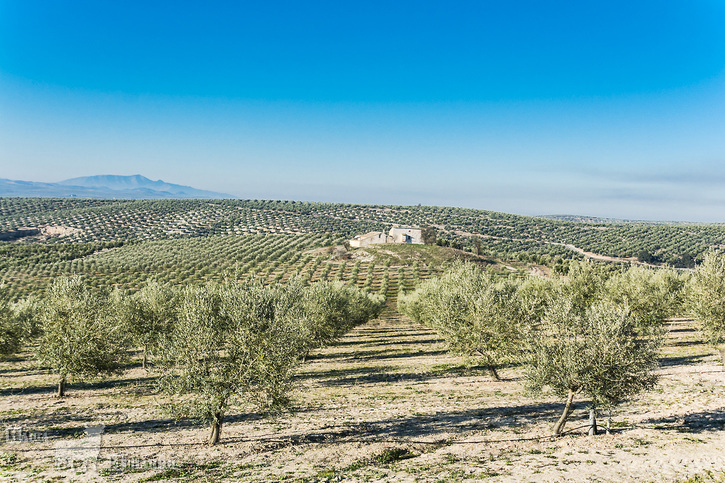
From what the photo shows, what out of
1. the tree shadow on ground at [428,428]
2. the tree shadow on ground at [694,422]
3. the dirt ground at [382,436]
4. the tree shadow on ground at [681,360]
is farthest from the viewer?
the tree shadow on ground at [681,360]

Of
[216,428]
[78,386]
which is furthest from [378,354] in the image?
[78,386]

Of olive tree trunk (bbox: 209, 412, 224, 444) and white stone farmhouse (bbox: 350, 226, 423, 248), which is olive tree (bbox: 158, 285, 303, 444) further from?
white stone farmhouse (bbox: 350, 226, 423, 248)

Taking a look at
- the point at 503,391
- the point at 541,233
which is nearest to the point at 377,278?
the point at 503,391

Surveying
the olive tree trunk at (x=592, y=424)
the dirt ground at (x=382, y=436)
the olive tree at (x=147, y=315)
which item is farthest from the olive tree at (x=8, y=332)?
the olive tree trunk at (x=592, y=424)

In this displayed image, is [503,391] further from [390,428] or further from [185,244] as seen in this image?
[185,244]

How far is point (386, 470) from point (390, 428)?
569 centimetres

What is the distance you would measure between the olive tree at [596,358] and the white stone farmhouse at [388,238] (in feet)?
386

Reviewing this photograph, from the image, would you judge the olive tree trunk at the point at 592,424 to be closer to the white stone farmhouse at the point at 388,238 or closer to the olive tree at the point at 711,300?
the olive tree at the point at 711,300

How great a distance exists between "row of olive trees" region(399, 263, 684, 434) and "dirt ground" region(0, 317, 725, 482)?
96.4 inches

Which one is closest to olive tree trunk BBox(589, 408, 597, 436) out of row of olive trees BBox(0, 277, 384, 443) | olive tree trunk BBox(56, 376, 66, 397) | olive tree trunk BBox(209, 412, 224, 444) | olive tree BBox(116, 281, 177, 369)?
row of olive trees BBox(0, 277, 384, 443)

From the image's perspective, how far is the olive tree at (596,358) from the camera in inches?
707

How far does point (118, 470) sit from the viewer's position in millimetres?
16953

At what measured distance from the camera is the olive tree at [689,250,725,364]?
3102cm

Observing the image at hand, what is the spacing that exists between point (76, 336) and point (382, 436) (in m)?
23.5
